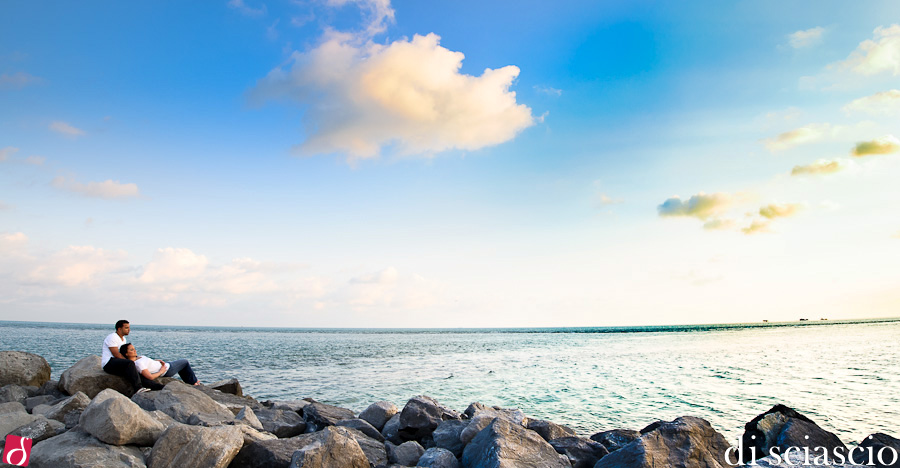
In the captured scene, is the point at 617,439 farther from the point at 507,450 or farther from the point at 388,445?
the point at 388,445

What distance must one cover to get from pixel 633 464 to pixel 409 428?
472cm

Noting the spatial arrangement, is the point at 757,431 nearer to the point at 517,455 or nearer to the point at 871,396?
the point at 517,455

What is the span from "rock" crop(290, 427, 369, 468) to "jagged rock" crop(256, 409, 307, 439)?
3093mm

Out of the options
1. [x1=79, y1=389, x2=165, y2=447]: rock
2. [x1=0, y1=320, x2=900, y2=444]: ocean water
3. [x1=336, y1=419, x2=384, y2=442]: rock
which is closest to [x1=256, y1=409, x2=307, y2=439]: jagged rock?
[x1=336, y1=419, x2=384, y2=442]: rock

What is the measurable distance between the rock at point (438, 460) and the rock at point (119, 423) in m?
3.74

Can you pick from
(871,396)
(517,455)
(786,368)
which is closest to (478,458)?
(517,455)

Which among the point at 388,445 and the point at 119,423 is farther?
the point at 388,445

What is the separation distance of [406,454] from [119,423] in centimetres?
400

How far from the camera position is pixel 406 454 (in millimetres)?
7512

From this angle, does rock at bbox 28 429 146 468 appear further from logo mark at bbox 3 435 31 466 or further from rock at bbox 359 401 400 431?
rock at bbox 359 401 400 431

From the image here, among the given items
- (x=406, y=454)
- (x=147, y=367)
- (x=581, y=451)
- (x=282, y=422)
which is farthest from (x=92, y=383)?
(x=581, y=451)

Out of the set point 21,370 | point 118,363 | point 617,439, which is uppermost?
point 118,363

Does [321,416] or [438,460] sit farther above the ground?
[438,460]

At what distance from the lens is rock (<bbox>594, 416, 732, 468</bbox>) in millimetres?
5688
